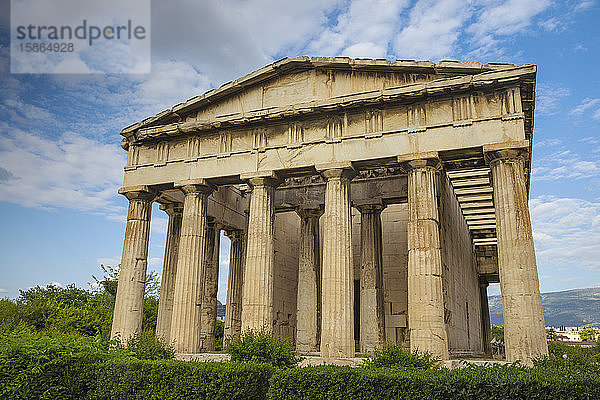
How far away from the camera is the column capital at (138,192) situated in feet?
68.5

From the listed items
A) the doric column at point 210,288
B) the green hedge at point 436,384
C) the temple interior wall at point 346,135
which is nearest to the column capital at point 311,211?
the doric column at point 210,288

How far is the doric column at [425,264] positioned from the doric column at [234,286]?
35.7ft

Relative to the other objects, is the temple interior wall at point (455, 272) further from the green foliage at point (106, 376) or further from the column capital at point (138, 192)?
the column capital at point (138, 192)

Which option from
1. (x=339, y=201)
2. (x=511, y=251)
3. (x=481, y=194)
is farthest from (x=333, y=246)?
(x=481, y=194)

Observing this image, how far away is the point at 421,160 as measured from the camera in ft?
55.0

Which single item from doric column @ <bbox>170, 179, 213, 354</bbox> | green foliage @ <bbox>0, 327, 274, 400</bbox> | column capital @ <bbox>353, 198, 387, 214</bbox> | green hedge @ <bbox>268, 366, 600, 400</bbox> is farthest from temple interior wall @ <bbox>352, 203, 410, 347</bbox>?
green hedge @ <bbox>268, 366, 600, 400</bbox>

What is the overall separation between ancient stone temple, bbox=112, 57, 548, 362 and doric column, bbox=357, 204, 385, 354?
0.06 metres

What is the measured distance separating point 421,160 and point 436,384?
355 inches

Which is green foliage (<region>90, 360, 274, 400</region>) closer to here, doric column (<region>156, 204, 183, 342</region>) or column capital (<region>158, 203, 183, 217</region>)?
doric column (<region>156, 204, 183, 342</region>)

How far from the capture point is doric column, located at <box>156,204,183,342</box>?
73.5 ft

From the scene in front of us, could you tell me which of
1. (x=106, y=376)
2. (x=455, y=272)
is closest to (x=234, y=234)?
(x=455, y=272)

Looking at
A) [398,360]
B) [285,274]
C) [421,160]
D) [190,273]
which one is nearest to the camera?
[398,360]

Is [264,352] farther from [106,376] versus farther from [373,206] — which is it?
[373,206]

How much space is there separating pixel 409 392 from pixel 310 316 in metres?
12.7
